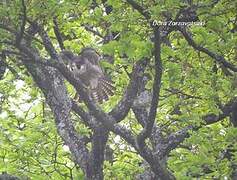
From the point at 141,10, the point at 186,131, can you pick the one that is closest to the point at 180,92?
the point at 186,131

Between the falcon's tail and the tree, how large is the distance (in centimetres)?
15

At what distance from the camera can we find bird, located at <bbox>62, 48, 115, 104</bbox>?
9.10m

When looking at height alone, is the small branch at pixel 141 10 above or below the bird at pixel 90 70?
below

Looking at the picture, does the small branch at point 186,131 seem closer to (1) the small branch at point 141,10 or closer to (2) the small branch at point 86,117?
(2) the small branch at point 86,117

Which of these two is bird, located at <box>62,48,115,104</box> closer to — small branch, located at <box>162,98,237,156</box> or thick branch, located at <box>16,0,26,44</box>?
small branch, located at <box>162,98,237,156</box>

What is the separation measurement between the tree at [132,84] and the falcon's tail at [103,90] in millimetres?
145

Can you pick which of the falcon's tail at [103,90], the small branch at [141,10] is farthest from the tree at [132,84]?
the falcon's tail at [103,90]

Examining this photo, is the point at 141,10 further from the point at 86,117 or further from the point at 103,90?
the point at 103,90

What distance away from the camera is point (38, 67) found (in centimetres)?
838

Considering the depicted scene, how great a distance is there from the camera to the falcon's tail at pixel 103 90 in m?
9.95

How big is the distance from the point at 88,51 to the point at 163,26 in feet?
7.61

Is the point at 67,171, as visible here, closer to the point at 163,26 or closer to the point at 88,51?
the point at 88,51

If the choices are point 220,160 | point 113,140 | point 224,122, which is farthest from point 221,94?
point 113,140

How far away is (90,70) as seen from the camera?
932 centimetres
